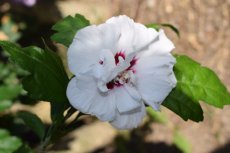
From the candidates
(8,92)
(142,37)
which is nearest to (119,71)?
(142,37)

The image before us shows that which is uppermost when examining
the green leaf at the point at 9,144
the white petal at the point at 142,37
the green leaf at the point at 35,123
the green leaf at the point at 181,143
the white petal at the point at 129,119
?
the white petal at the point at 142,37

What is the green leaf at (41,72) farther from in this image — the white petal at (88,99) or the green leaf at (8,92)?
the green leaf at (8,92)

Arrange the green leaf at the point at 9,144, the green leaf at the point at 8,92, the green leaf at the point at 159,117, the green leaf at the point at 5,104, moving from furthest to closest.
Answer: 1. the green leaf at the point at 159,117
2. the green leaf at the point at 8,92
3. the green leaf at the point at 5,104
4. the green leaf at the point at 9,144

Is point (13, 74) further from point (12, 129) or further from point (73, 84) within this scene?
point (73, 84)

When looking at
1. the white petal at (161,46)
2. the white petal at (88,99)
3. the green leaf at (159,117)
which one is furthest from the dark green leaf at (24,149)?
the green leaf at (159,117)

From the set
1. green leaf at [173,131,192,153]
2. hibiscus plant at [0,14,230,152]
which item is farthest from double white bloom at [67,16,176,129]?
green leaf at [173,131,192,153]

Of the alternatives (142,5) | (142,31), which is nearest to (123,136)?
(142,5)
